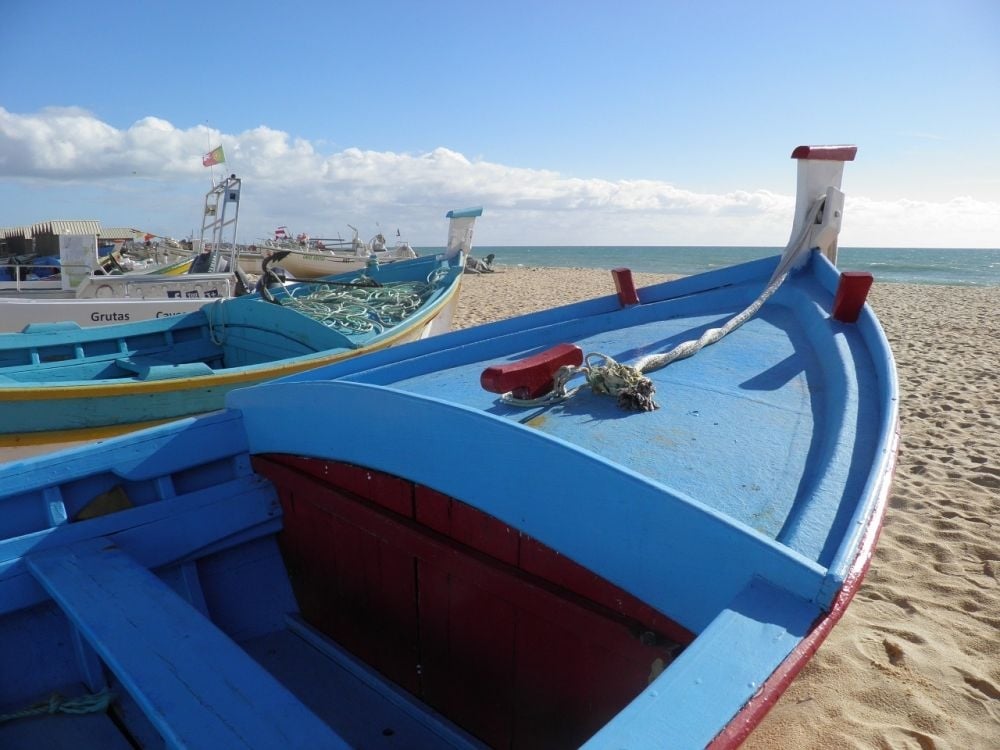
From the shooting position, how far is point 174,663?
5.28ft

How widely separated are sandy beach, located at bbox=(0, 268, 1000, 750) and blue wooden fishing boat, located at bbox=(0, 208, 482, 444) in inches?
16.2

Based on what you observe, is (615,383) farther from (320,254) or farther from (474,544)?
(320,254)

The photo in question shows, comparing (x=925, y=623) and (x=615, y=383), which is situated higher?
(x=615, y=383)

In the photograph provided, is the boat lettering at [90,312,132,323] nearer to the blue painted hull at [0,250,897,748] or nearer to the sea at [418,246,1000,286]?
the blue painted hull at [0,250,897,748]

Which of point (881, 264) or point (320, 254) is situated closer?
point (320, 254)

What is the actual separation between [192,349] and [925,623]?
21.2 feet

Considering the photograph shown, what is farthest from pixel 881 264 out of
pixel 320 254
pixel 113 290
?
pixel 113 290

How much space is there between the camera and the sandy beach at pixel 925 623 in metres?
2.28

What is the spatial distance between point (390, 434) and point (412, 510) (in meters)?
0.29

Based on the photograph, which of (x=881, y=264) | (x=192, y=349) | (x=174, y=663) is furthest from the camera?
(x=881, y=264)

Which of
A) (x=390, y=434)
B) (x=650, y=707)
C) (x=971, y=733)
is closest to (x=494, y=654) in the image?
(x=390, y=434)

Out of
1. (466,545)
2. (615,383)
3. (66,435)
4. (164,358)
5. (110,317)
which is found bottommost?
(66,435)

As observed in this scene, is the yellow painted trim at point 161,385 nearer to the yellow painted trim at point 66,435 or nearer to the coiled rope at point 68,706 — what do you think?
the yellow painted trim at point 66,435

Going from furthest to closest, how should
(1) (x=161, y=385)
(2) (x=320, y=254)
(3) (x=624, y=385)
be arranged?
(2) (x=320, y=254)
(1) (x=161, y=385)
(3) (x=624, y=385)
